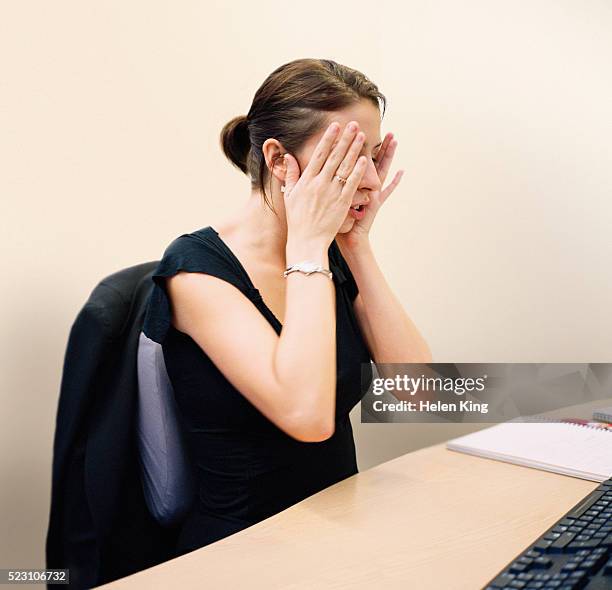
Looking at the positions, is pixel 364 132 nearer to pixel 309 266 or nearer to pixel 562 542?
pixel 309 266

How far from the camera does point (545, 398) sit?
1.79m

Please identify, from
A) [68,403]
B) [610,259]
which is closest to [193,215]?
[68,403]

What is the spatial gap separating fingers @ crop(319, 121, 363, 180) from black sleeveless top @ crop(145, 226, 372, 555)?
198 millimetres

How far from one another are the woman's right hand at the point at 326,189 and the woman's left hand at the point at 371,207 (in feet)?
0.55

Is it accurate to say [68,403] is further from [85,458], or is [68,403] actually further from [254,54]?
[254,54]

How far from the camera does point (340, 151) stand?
106cm

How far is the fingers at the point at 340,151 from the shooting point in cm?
105

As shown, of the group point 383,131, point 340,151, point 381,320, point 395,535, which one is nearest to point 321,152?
point 340,151

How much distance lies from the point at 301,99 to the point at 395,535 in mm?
650

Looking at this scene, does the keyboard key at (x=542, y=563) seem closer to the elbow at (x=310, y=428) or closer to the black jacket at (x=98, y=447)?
the elbow at (x=310, y=428)

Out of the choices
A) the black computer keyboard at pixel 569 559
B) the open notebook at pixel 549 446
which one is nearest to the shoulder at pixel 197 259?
the open notebook at pixel 549 446

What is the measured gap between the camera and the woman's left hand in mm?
1266

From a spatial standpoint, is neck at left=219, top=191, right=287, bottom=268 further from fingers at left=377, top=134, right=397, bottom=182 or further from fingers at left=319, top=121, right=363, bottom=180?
fingers at left=377, top=134, right=397, bottom=182

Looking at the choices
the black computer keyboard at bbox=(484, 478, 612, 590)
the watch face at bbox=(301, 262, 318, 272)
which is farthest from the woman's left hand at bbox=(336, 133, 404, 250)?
the black computer keyboard at bbox=(484, 478, 612, 590)
